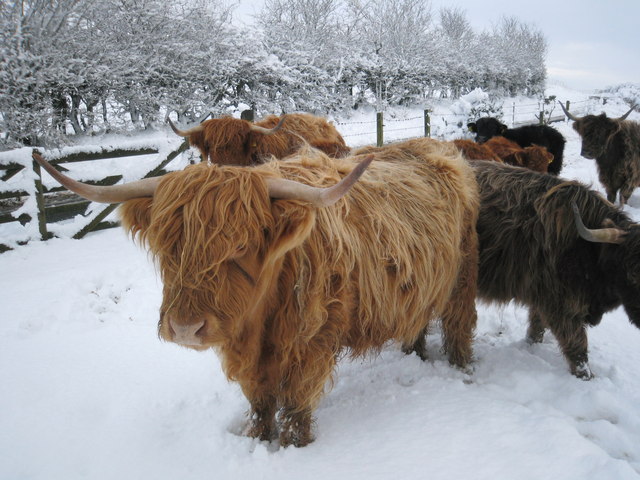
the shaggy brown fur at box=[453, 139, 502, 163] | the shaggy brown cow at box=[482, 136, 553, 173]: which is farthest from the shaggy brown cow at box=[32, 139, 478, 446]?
the shaggy brown cow at box=[482, 136, 553, 173]

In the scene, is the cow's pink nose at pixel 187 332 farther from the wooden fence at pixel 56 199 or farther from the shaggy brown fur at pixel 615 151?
the shaggy brown fur at pixel 615 151

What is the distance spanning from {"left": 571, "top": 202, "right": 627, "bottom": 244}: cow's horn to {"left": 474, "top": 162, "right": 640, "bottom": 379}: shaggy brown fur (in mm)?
64

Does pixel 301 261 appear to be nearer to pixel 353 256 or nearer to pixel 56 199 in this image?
pixel 353 256

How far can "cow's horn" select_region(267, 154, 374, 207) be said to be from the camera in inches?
54.5

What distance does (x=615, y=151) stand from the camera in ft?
23.5

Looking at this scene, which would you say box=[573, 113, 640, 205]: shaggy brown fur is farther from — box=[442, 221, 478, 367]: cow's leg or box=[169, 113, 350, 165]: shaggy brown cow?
box=[442, 221, 478, 367]: cow's leg

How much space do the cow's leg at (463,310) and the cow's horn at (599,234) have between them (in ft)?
1.99

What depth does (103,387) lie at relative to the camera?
2.63 metres

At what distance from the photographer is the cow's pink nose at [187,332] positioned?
4.89 ft

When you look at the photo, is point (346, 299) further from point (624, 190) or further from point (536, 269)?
point (624, 190)

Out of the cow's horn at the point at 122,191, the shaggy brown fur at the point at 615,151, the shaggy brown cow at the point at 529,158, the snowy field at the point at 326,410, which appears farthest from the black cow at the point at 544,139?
the cow's horn at the point at 122,191

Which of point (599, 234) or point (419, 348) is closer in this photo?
point (599, 234)

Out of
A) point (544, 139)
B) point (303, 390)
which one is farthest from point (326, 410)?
point (544, 139)

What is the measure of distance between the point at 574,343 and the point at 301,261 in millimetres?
2045
